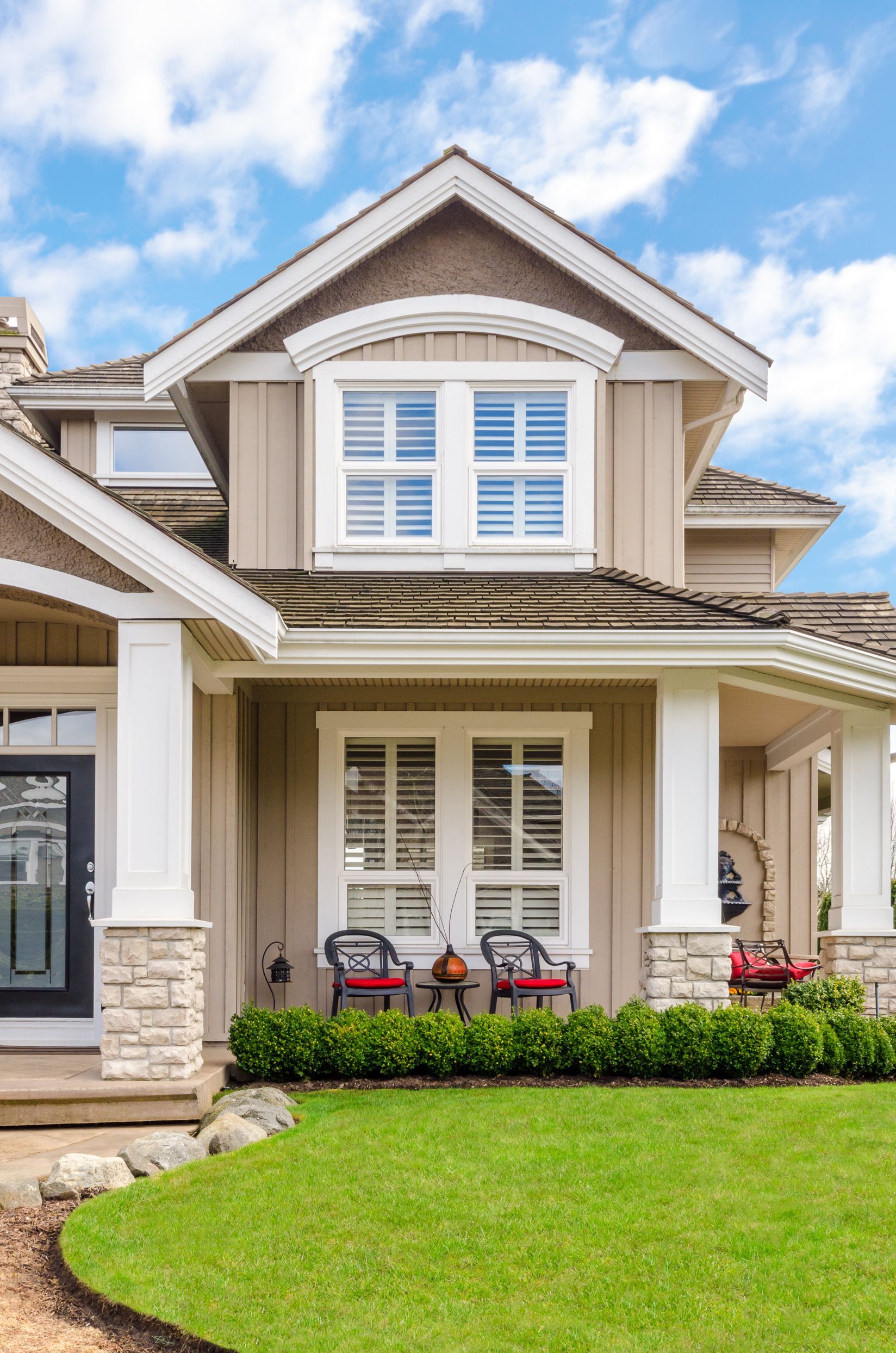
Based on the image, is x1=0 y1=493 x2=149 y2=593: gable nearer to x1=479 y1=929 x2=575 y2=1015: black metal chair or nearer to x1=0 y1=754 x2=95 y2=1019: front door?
x1=0 y1=754 x2=95 y2=1019: front door

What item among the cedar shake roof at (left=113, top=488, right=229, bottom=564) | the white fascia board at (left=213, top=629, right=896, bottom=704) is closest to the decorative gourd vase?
the white fascia board at (left=213, top=629, right=896, bottom=704)

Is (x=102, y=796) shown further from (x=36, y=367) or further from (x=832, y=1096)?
(x=36, y=367)

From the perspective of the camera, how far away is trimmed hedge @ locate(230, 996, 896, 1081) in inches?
315

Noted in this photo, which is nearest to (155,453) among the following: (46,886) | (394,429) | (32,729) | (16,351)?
(16,351)

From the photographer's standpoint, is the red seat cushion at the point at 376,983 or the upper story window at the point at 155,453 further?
the upper story window at the point at 155,453

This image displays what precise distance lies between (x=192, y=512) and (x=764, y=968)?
6.79 meters

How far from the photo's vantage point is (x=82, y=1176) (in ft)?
18.6

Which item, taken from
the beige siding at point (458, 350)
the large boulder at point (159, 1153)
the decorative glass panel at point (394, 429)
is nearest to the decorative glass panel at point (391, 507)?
the decorative glass panel at point (394, 429)

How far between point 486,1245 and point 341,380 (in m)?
7.11

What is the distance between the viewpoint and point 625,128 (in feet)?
107

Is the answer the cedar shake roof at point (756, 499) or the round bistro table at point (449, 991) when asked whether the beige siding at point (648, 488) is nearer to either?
the cedar shake roof at point (756, 499)

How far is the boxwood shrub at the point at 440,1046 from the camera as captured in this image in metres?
8.09

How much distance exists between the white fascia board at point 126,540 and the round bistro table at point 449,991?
3.21m

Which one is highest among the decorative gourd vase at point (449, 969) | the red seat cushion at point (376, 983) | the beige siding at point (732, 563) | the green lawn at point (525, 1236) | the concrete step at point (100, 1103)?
the beige siding at point (732, 563)
